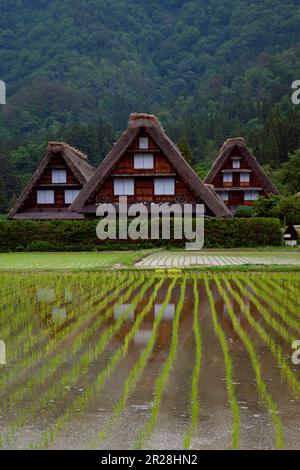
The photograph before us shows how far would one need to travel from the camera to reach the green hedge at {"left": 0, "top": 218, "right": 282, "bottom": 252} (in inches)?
1218

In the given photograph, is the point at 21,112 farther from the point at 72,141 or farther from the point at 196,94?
the point at 196,94

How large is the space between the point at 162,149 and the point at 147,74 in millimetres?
85914

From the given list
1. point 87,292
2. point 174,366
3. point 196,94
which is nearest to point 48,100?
point 196,94

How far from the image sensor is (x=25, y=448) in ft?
14.6

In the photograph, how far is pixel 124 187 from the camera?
35062 mm

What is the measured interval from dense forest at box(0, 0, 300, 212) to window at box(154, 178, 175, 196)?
35.9 metres

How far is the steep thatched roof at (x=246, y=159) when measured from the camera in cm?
5134

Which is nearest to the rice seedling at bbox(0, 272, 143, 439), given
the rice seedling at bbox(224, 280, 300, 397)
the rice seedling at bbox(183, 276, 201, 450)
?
the rice seedling at bbox(183, 276, 201, 450)

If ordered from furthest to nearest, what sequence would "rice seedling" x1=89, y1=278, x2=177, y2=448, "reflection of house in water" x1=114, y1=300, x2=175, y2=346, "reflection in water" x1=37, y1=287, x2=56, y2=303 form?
"reflection in water" x1=37, y1=287, x2=56, y2=303 → "reflection of house in water" x1=114, y1=300, x2=175, y2=346 → "rice seedling" x1=89, y1=278, x2=177, y2=448


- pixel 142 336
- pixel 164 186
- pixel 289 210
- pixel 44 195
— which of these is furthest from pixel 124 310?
pixel 44 195

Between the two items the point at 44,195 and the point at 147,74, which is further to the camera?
the point at 147,74

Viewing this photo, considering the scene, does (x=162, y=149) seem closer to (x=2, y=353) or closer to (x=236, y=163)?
(x=236, y=163)

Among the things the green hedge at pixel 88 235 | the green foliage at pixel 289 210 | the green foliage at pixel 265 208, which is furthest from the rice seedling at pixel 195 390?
the green foliage at pixel 289 210

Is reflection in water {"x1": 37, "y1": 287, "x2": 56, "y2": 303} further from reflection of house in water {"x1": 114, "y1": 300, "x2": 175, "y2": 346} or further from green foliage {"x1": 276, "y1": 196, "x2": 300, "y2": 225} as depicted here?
green foliage {"x1": 276, "y1": 196, "x2": 300, "y2": 225}
